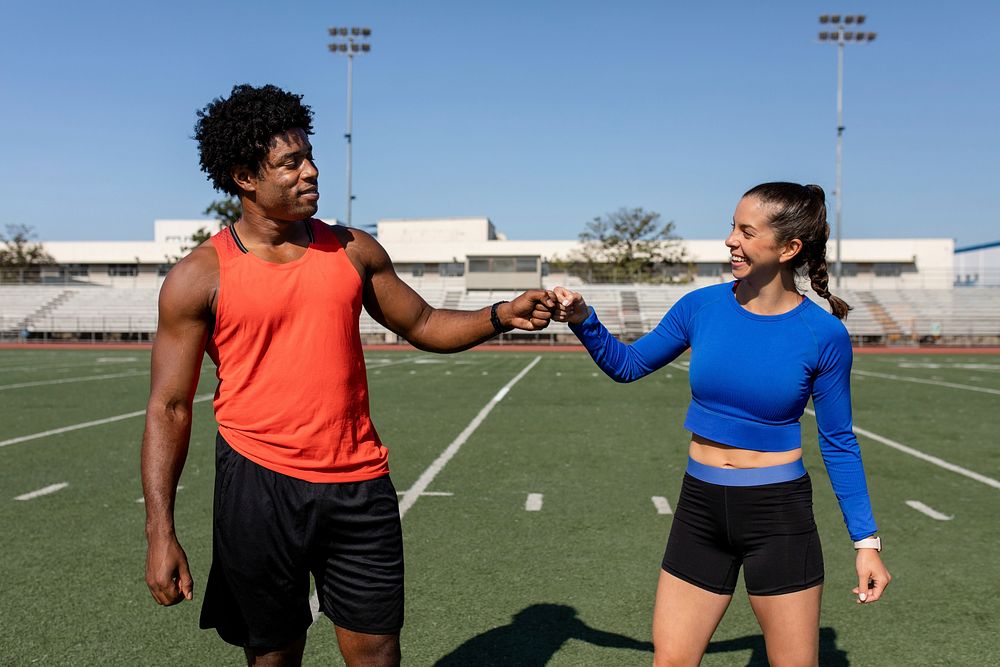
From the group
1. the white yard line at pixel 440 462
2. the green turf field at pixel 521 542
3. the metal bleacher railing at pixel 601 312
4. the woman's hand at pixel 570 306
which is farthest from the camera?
the metal bleacher railing at pixel 601 312

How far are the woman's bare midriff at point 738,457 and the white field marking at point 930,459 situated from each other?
5.04 meters

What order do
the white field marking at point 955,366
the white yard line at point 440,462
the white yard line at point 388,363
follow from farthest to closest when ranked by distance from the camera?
the white yard line at point 388,363 < the white field marking at point 955,366 < the white yard line at point 440,462

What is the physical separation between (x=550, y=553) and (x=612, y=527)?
0.75 meters

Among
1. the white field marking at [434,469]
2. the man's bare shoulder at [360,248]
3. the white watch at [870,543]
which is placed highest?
the man's bare shoulder at [360,248]

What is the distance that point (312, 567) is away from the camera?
244 cm

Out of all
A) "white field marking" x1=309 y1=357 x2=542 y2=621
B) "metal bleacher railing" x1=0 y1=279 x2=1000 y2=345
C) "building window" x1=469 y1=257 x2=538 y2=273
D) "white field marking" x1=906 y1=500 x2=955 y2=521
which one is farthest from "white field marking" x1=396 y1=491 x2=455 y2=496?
"building window" x1=469 y1=257 x2=538 y2=273

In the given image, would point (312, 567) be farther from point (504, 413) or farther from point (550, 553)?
point (504, 413)

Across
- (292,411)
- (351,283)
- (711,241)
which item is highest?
(711,241)

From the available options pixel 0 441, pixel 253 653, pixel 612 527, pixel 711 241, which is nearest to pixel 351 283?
pixel 253 653

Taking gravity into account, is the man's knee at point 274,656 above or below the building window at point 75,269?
below

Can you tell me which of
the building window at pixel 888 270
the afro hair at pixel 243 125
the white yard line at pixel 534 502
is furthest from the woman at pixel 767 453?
the building window at pixel 888 270

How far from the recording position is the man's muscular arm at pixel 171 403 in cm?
230

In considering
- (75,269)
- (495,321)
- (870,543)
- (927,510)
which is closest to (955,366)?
(927,510)

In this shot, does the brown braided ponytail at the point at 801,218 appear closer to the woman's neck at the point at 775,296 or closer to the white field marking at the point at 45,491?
the woman's neck at the point at 775,296
